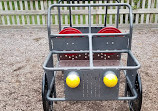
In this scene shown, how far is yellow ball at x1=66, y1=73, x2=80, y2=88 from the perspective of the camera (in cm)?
165

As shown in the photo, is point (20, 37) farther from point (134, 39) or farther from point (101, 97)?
point (101, 97)

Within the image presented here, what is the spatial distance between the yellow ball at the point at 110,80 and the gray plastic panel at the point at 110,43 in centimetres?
64

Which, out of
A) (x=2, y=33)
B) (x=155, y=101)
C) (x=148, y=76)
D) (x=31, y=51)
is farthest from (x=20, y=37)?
(x=155, y=101)

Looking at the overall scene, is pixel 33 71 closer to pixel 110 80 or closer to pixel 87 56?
pixel 87 56

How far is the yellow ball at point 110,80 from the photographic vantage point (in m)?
1.64

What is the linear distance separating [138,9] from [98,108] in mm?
4213

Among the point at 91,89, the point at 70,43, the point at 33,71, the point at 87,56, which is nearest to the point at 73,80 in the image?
the point at 91,89

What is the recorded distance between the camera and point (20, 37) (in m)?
5.54

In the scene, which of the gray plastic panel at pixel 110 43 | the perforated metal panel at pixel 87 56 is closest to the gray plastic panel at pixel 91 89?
the gray plastic panel at pixel 110 43

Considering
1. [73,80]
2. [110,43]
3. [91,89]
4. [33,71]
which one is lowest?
[33,71]

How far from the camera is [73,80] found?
5.41ft

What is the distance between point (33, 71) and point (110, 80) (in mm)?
2145

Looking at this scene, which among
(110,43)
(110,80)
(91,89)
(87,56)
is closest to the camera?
(110,80)

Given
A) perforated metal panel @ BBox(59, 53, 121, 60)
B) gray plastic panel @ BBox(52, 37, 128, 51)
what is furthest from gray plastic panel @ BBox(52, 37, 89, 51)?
perforated metal panel @ BBox(59, 53, 121, 60)
